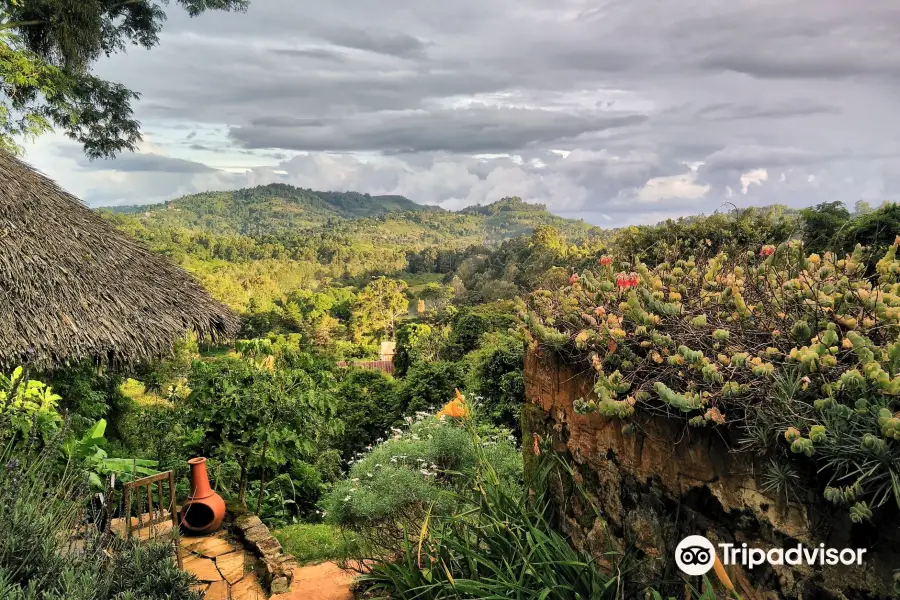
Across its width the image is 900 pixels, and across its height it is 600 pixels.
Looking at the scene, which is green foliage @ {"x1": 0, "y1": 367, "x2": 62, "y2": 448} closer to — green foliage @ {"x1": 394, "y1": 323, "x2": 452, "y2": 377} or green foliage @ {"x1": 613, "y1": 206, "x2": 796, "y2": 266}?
green foliage @ {"x1": 613, "y1": 206, "x2": 796, "y2": 266}

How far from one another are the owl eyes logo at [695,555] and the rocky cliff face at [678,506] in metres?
0.03

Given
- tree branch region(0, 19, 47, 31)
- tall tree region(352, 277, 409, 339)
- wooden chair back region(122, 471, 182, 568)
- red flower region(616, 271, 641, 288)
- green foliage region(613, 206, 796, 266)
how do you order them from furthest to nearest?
tall tree region(352, 277, 409, 339) → green foliage region(613, 206, 796, 266) → tree branch region(0, 19, 47, 31) → wooden chair back region(122, 471, 182, 568) → red flower region(616, 271, 641, 288)

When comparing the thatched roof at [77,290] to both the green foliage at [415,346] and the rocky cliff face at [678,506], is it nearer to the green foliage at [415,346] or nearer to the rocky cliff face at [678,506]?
the rocky cliff face at [678,506]

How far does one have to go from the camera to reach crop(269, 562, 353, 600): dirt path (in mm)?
3711

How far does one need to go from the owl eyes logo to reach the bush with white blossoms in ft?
4.01

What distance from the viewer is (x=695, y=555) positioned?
Answer: 1801 mm

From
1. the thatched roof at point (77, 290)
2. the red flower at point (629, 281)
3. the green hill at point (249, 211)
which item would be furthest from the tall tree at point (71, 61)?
the green hill at point (249, 211)

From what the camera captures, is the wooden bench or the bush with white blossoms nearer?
the wooden bench

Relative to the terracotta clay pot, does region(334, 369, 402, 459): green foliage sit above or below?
below

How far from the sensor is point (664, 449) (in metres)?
1.92

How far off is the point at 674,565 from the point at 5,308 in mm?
5579

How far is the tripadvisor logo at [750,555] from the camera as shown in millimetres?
1461

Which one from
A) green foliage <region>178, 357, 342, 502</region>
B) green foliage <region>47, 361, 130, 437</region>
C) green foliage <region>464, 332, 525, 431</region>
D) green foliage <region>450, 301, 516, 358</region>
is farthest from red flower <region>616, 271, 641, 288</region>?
green foliage <region>450, 301, 516, 358</region>

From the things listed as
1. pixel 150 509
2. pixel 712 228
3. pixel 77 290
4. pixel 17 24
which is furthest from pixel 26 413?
pixel 712 228
